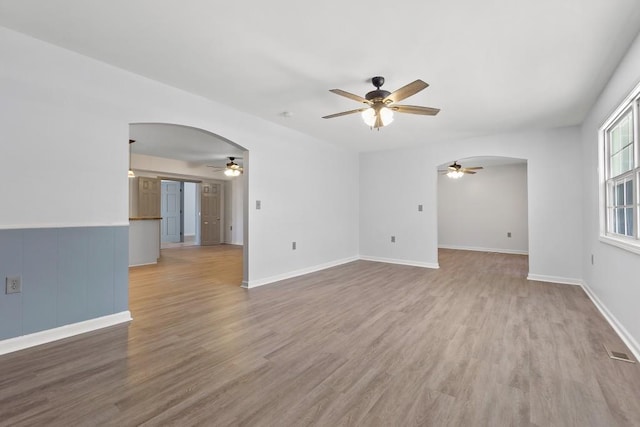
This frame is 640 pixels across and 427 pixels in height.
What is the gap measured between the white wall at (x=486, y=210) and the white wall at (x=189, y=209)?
29.1 ft

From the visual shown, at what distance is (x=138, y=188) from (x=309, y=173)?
5242 millimetres

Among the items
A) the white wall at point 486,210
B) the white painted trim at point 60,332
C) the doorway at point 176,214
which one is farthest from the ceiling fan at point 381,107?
the doorway at point 176,214

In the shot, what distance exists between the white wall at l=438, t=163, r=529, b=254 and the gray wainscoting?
8307mm

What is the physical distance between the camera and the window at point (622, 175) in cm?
244

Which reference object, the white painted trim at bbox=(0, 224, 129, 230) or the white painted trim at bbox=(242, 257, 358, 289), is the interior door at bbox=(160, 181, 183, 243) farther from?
the white painted trim at bbox=(0, 224, 129, 230)

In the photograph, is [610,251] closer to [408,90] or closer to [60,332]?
A: [408,90]

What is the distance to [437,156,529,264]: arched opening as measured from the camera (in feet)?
25.3

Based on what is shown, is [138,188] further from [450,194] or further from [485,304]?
[450,194]

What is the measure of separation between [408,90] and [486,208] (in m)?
6.88

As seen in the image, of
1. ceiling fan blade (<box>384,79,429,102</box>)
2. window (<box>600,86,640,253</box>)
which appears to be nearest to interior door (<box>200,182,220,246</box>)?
ceiling fan blade (<box>384,79,429,102</box>)

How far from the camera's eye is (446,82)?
308 centimetres

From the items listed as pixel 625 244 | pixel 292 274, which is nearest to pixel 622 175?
pixel 625 244

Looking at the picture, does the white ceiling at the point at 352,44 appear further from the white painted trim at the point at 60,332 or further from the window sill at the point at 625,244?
the white painted trim at the point at 60,332

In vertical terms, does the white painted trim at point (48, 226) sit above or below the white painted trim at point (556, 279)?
above
